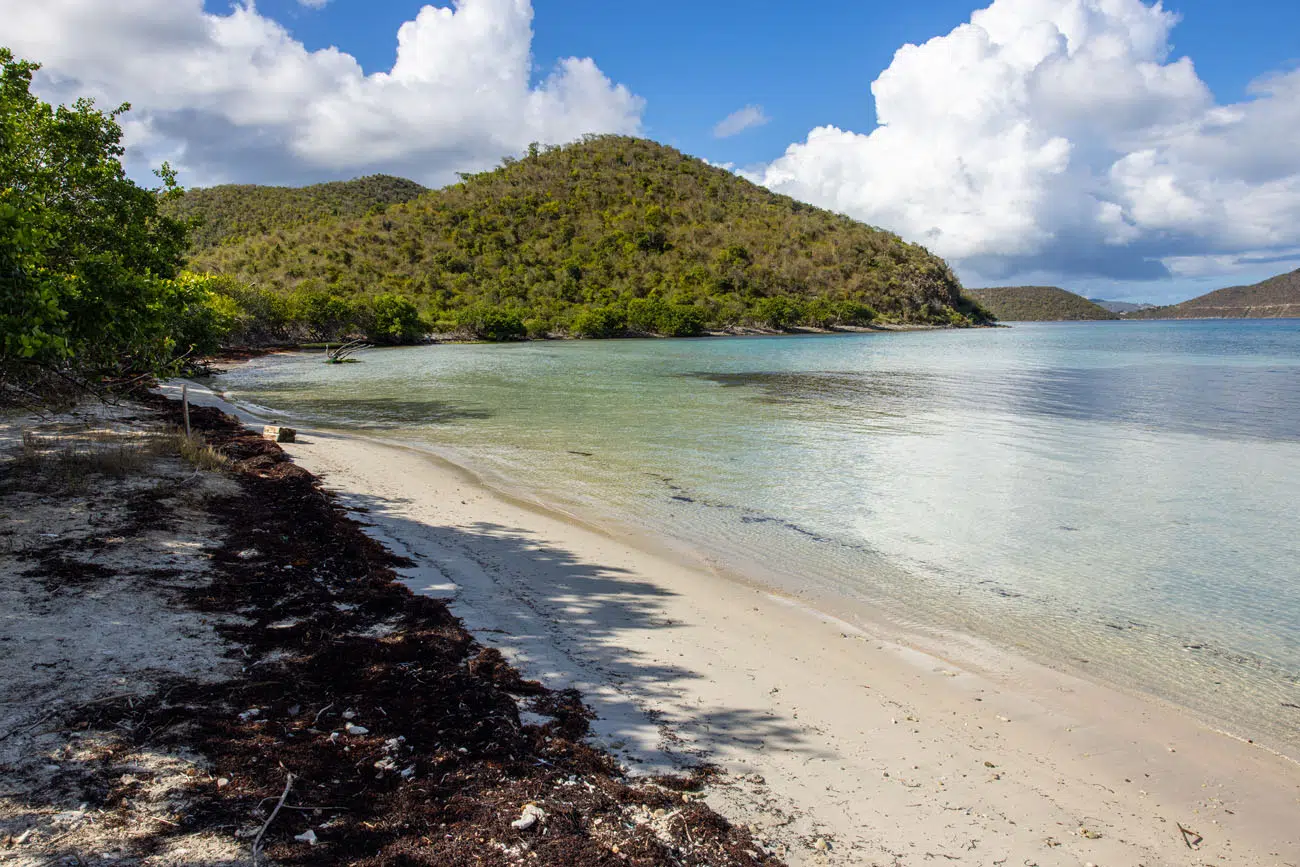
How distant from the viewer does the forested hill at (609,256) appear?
108562 mm

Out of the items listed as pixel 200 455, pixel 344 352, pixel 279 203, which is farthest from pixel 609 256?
pixel 200 455

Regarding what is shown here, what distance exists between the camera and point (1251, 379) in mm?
35750

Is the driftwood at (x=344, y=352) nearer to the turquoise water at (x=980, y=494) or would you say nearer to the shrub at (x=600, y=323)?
the turquoise water at (x=980, y=494)

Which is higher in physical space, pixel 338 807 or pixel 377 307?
pixel 377 307

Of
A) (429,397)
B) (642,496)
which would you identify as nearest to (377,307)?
(429,397)

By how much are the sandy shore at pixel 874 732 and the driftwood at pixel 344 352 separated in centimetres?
4701

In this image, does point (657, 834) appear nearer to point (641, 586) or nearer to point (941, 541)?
point (641, 586)

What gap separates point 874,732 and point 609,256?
434 feet

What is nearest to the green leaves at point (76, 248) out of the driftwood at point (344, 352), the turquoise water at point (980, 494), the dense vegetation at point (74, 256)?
the dense vegetation at point (74, 256)

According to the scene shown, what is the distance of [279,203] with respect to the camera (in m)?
146

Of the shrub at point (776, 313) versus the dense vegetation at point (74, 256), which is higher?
the shrub at point (776, 313)

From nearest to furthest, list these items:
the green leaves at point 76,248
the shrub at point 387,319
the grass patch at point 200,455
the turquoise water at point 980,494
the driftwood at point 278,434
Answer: the green leaves at point 76,248
the turquoise water at point 980,494
the grass patch at point 200,455
the driftwood at point 278,434
the shrub at point 387,319

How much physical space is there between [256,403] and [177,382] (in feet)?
26.8

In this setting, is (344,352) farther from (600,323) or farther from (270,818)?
(270,818)
